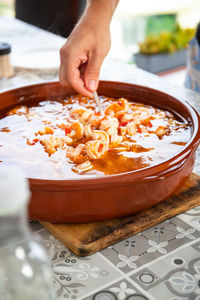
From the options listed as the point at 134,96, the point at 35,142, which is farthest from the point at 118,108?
the point at 35,142

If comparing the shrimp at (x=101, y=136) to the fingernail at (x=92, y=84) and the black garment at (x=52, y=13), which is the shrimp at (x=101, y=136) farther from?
the black garment at (x=52, y=13)

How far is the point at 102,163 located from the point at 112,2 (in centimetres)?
58

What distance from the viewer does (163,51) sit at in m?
5.46

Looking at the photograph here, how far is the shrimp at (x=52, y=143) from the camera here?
4.24 ft

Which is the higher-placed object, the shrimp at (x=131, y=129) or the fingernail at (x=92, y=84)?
the fingernail at (x=92, y=84)

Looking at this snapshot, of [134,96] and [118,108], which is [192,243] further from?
[134,96]

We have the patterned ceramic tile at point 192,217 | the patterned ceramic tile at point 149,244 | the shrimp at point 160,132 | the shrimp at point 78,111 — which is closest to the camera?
the patterned ceramic tile at point 149,244

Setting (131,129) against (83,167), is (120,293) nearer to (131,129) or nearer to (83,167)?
(83,167)

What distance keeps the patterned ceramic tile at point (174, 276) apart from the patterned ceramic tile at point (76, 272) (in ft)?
0.24

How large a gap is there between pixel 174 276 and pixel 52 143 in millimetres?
574

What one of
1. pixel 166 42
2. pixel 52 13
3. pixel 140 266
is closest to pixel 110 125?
pixel 140 266

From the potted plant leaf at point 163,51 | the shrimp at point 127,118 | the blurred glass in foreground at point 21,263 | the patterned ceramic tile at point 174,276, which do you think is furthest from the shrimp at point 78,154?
the potted plant leaf at point 163,51

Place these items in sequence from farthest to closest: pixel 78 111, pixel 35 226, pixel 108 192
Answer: pixel 78 111 < pixel 35 226 < pixel 108 192

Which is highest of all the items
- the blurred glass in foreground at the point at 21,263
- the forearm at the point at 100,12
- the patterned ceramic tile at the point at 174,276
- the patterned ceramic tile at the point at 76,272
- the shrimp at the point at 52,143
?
the forearm at the point at 100,12
